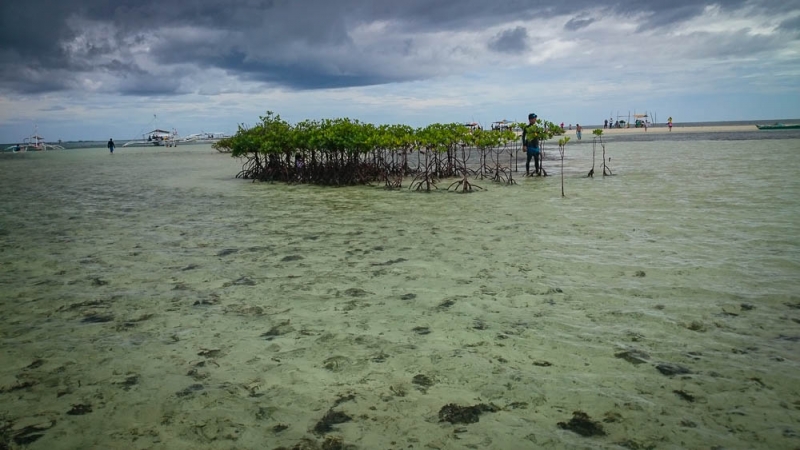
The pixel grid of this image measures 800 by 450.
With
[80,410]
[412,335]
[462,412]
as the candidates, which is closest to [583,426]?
[462,412]

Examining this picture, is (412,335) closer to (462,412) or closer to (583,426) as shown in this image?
(462,412)

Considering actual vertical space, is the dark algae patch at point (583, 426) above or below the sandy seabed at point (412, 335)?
below

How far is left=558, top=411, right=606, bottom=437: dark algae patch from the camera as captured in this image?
2459 mm

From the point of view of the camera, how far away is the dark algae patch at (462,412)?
103 inches

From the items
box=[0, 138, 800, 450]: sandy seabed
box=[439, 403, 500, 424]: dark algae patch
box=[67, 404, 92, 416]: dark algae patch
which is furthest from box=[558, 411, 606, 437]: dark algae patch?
box=[67, 404, 92, 416]: dark algae patch

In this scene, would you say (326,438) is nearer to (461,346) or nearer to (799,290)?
(461,346)

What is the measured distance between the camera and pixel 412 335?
3.71 meters

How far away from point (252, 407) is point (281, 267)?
9.92 ft

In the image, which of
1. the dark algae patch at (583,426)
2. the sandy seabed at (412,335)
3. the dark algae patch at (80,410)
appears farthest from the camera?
the dark algae patch at (80,410)

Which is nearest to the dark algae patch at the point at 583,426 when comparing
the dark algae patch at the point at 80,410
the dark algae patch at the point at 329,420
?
the dark algae patch at the point at 329,420

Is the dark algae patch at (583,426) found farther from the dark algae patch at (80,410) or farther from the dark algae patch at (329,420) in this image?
the dark algae patch at (80,410)

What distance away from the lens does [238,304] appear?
4.51m

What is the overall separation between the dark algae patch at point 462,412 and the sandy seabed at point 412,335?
1 centimetres

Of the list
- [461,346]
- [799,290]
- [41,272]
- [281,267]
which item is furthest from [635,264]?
[41,272]
